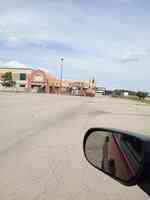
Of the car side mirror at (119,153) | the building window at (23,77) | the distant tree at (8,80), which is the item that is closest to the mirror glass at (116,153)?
the car side mirror at (119,153)

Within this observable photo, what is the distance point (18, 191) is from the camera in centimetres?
429

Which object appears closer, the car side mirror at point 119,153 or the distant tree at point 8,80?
the car side mirror at point 119,153

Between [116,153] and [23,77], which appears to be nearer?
[116,153]

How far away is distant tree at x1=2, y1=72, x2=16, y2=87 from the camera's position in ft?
317

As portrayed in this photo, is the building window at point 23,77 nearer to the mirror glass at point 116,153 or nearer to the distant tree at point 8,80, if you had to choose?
the distant tree at point 8,80

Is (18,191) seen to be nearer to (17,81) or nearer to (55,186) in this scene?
(55,186)

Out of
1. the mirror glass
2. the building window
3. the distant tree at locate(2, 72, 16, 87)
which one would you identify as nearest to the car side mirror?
the mirror glass

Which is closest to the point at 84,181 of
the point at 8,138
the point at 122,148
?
the point at 122,148

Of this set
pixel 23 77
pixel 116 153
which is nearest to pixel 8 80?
pixel 23 77

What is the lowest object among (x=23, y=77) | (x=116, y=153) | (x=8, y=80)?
(x=8, y=80)

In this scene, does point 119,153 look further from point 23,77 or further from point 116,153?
point 23,77

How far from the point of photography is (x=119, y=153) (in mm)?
2170

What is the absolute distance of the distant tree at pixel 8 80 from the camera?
9675 centimetres

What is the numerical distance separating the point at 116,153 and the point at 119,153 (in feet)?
0.15
